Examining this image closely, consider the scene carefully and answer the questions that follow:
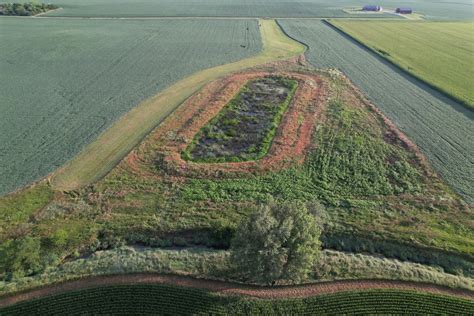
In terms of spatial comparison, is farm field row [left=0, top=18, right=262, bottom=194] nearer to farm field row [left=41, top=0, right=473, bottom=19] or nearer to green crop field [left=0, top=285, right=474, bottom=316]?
green crop field [left=0, top=285, right=474, bottom=316]

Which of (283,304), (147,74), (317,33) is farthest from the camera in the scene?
(317,33)

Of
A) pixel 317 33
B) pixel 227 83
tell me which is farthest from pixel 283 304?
pixel 317 33

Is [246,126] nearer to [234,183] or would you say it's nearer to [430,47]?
[234,183]

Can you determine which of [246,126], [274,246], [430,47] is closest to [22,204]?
[274,246]

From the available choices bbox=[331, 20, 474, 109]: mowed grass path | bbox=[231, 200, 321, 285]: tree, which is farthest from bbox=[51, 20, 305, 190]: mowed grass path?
bbox=[331, 20, 474, 109]: mowed grass path

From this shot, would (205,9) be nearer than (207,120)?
No

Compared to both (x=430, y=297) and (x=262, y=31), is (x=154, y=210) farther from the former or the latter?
(x=262, y=31)

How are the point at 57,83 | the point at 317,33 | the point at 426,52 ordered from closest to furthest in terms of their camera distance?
the point at 57,83 → the point at 426,52 → the point at 317,33
